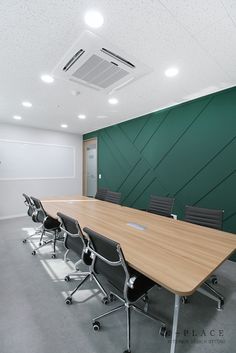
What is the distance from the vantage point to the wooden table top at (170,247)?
3.57 feet

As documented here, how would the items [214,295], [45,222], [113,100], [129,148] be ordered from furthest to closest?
[129,148]
[113,100]
[45,222]
[214,295]

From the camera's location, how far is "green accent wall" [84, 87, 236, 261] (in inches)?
112

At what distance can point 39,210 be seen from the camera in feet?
10.1

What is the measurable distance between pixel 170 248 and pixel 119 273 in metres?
0.48

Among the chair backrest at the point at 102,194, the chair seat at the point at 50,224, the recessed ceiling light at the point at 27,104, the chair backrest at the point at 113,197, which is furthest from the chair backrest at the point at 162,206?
the recessed ceiling light at the point at 27,104

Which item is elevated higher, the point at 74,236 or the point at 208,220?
the point at 208,220

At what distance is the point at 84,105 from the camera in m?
3.47

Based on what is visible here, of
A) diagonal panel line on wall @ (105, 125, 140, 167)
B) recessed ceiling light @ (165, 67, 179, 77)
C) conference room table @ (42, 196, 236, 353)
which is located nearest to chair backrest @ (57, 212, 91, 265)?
conference room table @ (42, 196, 236, 353)

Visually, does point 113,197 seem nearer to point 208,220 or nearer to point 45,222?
point 45,222

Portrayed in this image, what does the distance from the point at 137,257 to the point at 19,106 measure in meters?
3.74

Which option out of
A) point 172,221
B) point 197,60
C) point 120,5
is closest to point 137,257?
point 172,221

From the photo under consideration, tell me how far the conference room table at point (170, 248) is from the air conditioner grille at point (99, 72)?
1882 mm

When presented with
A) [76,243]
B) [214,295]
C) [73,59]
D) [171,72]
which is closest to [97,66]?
[73,59]

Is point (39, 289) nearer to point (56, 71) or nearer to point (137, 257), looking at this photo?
point (137, 257)
